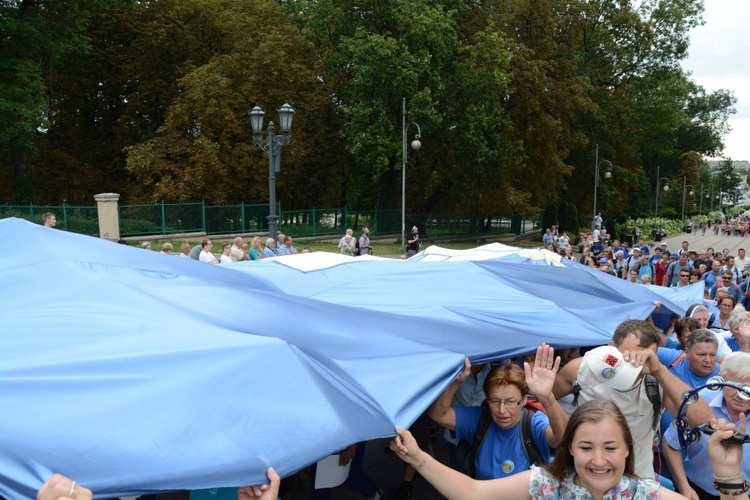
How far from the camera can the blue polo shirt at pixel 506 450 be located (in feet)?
12.0

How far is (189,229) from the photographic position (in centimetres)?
2602

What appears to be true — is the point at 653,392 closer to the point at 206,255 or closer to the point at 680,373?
the point at 680,373

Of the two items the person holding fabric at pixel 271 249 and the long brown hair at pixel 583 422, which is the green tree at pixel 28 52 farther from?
the long brown hair at pixel 583 422

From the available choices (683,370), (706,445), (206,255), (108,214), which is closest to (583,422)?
(706,445)

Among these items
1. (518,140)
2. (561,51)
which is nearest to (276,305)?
(518,140)

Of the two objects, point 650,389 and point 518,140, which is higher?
point 518,140

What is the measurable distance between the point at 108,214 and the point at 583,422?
933 inches

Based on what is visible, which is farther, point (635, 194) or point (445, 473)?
point (635, 194)

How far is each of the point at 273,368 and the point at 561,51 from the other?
3464 cm

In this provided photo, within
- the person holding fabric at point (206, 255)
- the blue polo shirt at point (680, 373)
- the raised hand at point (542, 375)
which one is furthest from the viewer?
the person holding fabric at point (206, 255)

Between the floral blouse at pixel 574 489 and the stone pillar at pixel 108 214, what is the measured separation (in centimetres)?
2322

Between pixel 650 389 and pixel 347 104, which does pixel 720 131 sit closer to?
pixel 347 104

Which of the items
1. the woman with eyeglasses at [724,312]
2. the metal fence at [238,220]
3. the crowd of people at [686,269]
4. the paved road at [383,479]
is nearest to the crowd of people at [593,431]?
the paved road at [383,479]

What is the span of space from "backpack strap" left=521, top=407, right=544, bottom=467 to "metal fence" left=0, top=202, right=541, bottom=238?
22874 millimetres
